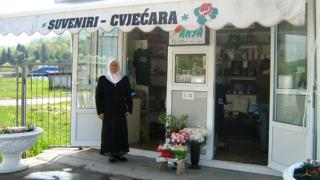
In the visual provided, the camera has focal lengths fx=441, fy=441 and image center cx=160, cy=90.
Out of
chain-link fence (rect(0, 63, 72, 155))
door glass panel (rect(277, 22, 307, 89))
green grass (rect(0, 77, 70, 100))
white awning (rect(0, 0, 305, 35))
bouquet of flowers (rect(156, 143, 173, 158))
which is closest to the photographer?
white awning (rect(0, 0, 305, 35))

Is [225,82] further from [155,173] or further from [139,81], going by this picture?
[155,173]

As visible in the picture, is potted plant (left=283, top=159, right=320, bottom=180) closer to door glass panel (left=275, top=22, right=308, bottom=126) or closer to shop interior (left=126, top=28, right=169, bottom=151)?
door glass panel (left=275, top=22, right=308, bottom=126)

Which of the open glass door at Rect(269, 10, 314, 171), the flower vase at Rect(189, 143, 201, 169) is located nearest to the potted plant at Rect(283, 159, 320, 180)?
the open glass door at Rect(269, 10, 314, 171)

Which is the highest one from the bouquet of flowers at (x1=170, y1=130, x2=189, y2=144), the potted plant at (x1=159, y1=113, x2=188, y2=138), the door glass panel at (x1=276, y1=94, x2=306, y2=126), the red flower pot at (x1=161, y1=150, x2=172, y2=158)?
the door glass panel at (x1=276, y1=94, x2=306, y2=126)

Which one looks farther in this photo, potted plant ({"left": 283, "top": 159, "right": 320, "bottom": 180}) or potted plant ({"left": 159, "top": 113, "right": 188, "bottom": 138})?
potted plant ({"left": 159, "top": 113, "right": 188, "bottom": 138})

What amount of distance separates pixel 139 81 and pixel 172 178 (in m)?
2.91

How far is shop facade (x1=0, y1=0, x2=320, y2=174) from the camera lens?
525cm

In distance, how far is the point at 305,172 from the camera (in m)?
3.90

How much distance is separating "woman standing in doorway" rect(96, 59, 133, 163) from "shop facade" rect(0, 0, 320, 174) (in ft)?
2.13

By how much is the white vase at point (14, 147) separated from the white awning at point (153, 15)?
5.13ft

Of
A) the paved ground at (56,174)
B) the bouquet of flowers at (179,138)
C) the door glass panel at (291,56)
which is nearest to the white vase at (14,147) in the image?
the paved ground at (56,174)

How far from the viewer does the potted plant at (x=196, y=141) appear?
645cm

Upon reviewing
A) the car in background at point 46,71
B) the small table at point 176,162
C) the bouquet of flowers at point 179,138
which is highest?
the car in background at point 46,71

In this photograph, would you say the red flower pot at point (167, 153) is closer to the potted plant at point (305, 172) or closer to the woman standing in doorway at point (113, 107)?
the woman standing in doorway at point (113, 107)
